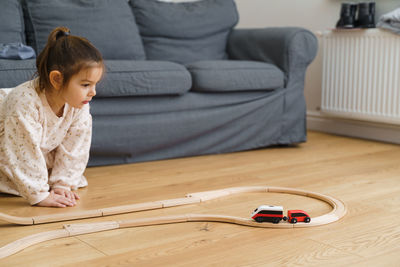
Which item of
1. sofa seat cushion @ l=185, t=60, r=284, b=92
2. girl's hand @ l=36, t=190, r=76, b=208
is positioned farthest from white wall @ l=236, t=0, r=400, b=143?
girl's hand @ l=36, t=190, r=76, b=208

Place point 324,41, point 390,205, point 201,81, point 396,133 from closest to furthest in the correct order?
point 390,205 → point 201,81 → point 396,133 → point 324,41

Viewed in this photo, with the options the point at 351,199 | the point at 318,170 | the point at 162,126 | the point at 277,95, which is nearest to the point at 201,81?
the point at 162,126

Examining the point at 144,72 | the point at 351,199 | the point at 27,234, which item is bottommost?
the point at 351,199

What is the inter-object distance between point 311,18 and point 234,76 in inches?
43.9

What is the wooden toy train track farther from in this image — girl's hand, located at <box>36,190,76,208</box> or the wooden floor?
girl's hand, located at <box>36,190,76,208</box>

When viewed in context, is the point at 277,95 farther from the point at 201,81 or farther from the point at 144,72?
the point at 144,72

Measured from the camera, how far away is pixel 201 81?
234 cm

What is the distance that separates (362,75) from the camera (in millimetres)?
2857

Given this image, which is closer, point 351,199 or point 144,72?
point 351,199

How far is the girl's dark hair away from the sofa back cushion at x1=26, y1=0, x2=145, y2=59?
0.89m

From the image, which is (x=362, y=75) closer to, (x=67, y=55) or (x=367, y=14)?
(x=367, y=14)

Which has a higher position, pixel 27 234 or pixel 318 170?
pixel 27 234

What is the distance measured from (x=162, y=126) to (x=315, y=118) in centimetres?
141

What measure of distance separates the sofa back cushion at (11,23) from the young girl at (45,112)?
2.11 feet
